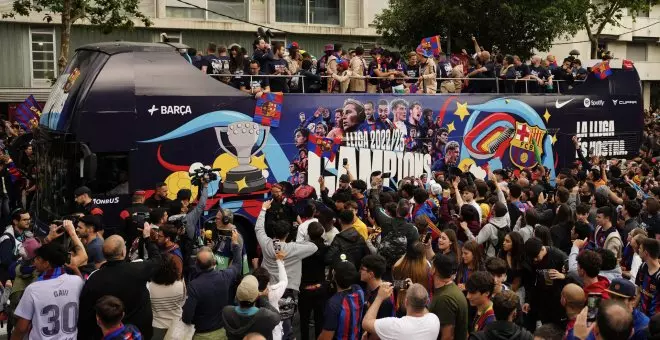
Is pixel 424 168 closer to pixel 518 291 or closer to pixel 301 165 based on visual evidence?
pixel 301 165

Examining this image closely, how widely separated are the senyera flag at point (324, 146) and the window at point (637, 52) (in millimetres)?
36086

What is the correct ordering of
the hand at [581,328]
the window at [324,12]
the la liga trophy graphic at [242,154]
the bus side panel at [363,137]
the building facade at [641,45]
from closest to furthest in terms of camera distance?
the hand at [581,328]
the bus side panel at [363,137]
the la liga trophy graphic at [242,154]
the window at [324,12]
the building facade at [641,45]

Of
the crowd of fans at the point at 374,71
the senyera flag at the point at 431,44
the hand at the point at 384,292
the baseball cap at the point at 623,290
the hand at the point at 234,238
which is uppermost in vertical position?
the senyera flag at the point at 431,44

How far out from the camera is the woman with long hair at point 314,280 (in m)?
9.41

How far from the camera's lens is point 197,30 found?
3123cm

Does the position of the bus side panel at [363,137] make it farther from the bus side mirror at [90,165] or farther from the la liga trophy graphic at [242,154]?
the bus side mirror at [90,165]

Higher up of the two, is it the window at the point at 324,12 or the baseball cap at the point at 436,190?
the window at the point at 324,12

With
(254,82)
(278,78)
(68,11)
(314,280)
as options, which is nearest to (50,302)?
(314,280)

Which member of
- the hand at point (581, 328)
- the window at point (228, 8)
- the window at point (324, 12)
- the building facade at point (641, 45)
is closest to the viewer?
the hand at point (581, 328)

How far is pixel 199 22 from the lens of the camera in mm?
31156

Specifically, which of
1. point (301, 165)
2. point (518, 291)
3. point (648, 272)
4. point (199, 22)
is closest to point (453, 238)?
point (518, 291)

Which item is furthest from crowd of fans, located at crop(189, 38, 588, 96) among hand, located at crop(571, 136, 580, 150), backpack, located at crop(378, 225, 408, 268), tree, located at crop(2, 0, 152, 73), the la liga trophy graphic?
backpack, located at crop(378, 225, 408, 268)

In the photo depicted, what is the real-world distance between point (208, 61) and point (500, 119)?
22.1 ft

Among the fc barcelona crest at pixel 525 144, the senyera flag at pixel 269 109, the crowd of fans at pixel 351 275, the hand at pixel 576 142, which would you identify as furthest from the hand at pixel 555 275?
the hand at pixel 576 142
